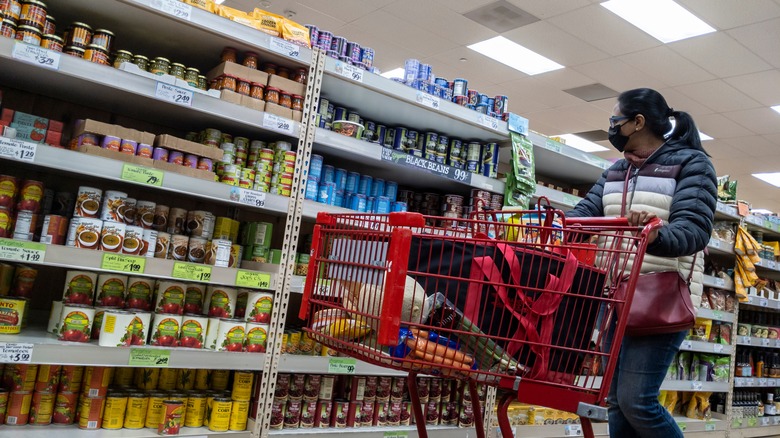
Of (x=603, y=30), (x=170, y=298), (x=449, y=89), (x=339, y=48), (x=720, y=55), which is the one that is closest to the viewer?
(x=170, y=298)

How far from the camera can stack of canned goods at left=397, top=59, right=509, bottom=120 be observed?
2.90 m

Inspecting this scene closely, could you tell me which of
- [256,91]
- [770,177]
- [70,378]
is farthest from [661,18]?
[770,177]

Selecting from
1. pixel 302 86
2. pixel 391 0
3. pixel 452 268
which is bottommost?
pixel 452 268

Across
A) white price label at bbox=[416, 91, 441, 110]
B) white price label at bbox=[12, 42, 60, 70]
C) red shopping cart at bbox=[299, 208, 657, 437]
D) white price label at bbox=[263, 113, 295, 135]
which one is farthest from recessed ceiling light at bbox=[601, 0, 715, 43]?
white price label at bbox=[12, 42, 60, 70]

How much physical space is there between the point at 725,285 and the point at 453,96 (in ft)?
8.80

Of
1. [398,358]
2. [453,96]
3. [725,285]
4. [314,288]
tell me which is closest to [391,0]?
[453,96]

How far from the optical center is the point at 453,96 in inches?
119

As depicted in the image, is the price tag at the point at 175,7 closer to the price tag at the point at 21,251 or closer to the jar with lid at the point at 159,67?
the jar with lid at the point at 159,67

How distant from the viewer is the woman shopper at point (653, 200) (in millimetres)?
1811

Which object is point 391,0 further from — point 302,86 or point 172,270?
point 172,270

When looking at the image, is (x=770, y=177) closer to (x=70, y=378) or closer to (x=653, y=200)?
(x=653, y=200)

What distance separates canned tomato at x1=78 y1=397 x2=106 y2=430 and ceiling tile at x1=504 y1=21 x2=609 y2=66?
16.0 feet

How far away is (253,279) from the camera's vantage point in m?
2.27

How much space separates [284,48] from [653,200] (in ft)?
5.15
